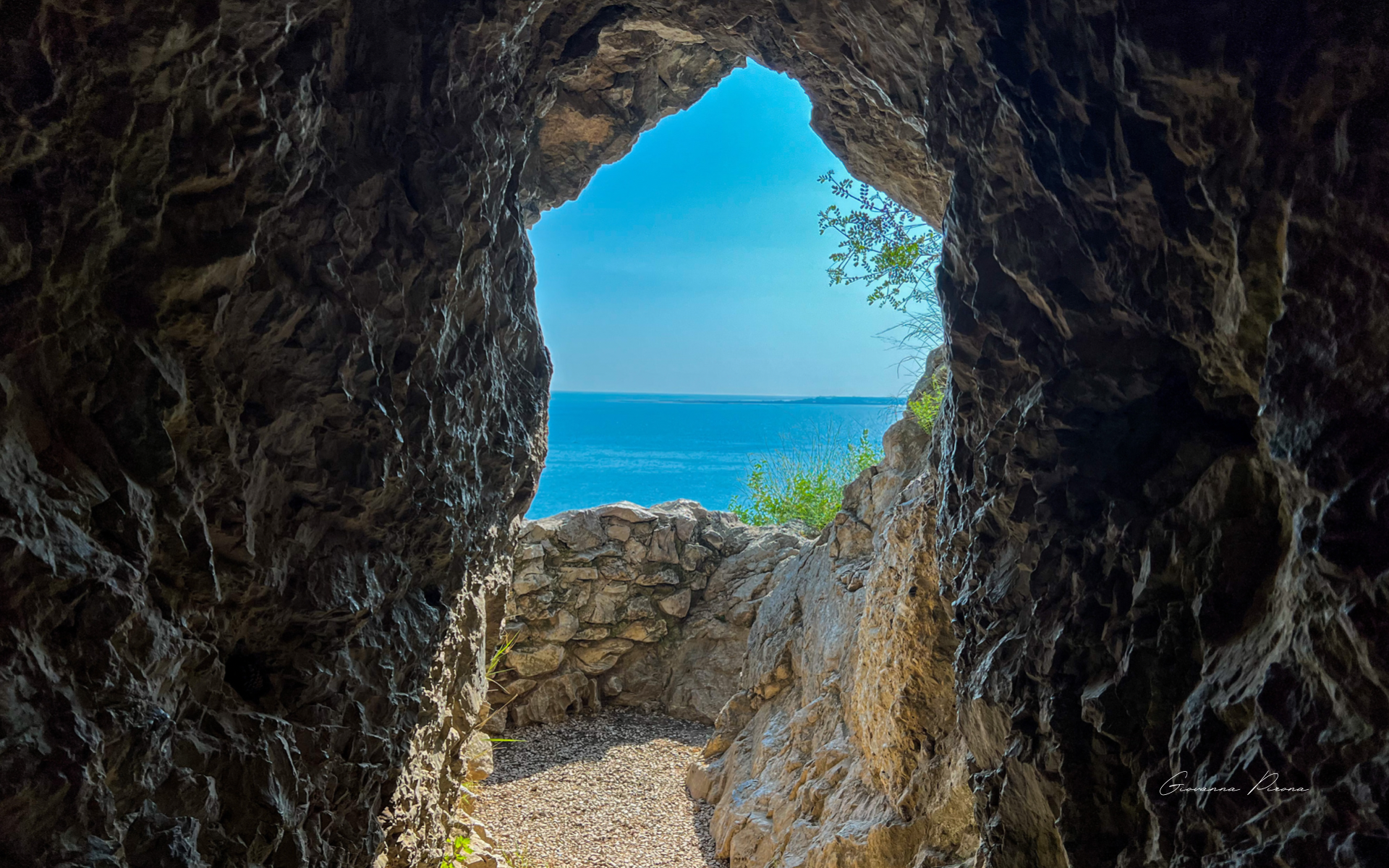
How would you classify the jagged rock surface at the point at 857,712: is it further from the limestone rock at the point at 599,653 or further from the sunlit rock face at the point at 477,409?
the limestone rock at the point at 599,653

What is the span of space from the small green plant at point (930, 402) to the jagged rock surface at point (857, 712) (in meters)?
0.13

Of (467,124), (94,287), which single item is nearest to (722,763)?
(467,124)

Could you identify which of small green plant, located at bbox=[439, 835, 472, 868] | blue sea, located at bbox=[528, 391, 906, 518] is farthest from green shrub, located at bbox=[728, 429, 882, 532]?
small green plant, located at bbox=[439, 835, 472, 868]

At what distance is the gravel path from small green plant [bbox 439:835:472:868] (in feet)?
4.23

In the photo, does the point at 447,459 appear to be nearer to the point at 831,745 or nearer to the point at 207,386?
the point at 207,386

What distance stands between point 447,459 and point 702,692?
706cm

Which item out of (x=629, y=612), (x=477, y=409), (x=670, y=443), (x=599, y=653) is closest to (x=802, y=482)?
(x=629, y=612)

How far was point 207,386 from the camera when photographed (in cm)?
220

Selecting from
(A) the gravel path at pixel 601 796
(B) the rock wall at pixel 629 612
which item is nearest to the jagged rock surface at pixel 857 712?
(A) the gravel path at pixel 601 796
